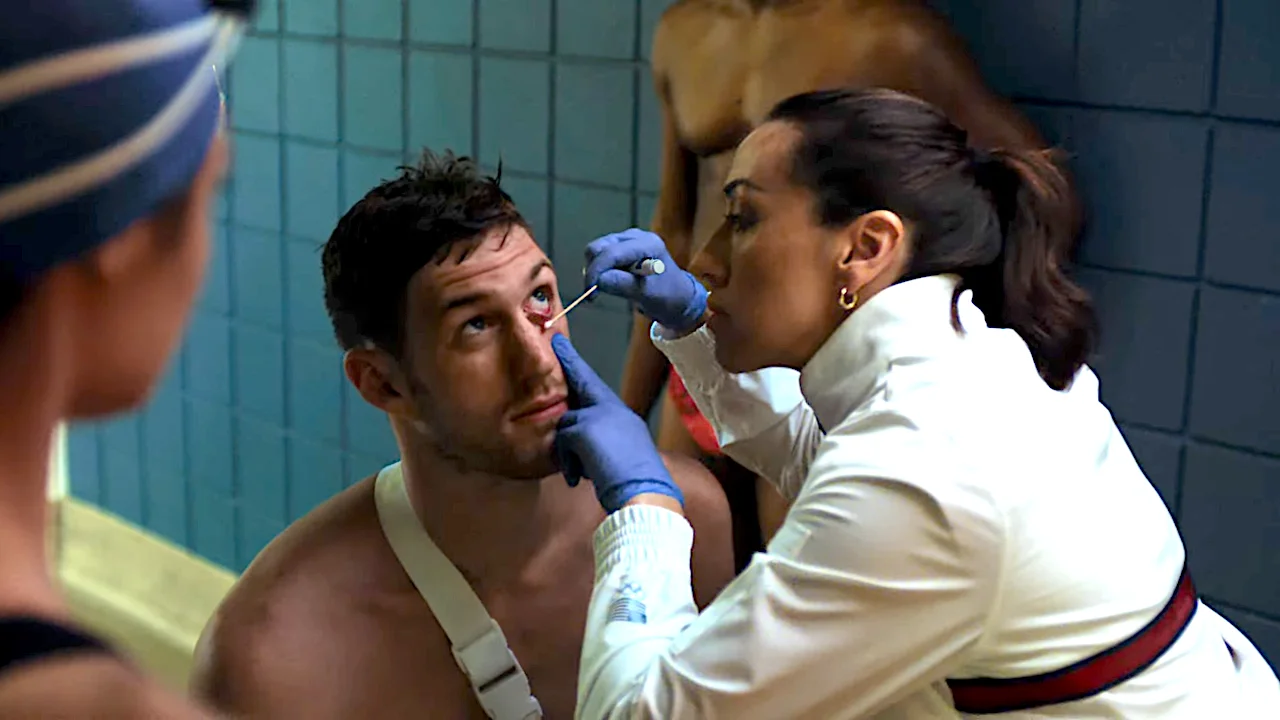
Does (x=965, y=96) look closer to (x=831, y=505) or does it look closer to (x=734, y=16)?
(x=734, y=16)

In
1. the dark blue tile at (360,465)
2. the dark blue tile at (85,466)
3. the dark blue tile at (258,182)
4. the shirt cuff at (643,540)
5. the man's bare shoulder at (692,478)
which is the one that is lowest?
the dark blue tile at (85,466)

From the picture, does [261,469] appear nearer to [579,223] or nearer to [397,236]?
[579,223]

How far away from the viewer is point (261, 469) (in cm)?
348

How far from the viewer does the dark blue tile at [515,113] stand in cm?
273

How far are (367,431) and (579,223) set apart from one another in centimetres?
79

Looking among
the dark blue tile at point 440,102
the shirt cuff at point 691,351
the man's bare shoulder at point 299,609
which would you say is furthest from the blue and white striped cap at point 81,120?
the dark blue tile at point 440,102

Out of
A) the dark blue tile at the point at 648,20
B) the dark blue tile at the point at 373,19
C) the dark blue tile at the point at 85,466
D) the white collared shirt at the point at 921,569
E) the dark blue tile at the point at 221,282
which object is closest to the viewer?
the white collared shirt at the point at 921,569

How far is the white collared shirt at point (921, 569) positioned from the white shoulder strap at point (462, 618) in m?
0.29

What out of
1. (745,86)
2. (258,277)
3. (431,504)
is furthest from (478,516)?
(258,277)

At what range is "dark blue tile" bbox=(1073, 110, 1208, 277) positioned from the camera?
189 cm

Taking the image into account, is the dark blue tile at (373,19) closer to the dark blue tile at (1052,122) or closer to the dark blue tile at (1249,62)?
the dark blue tile at (1052,122)

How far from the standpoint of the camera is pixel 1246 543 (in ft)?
6.26

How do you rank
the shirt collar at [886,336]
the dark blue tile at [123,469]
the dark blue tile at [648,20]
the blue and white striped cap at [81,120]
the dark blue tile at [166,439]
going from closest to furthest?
the blue and white striped cap at [81,120] < the shirt collar at [886,336] < the dark blue tile at [648,20] < the dark blue tile at [166,439] < the dark blue tile at [123,469]

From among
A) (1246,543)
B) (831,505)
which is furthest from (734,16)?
(831,505)
